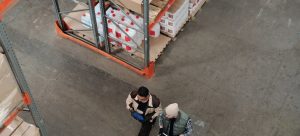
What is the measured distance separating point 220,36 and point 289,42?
1532 mm

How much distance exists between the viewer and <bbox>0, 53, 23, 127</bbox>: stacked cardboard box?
16.5 feet

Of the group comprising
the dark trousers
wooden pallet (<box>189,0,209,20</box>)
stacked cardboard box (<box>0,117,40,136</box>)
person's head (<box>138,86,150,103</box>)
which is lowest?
the dark trousers

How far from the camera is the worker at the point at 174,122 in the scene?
6371 mm

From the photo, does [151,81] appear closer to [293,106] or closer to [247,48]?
[247,48]

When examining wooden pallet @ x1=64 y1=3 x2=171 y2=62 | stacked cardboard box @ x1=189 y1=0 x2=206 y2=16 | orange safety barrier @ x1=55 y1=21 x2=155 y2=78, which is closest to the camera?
orange safety barrier @ x1=55 y1=21 x2=155 y2=78

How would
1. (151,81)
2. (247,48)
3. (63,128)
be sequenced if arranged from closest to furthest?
(63,128), (151,81), (247,48)

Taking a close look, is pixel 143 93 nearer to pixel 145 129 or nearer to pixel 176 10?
pixel 145 129

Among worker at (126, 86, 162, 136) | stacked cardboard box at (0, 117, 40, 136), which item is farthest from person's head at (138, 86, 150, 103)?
stacked cardboard box at (0, 117, 40, 136)

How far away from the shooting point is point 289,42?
9.50 m

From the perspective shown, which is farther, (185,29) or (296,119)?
(185,29)

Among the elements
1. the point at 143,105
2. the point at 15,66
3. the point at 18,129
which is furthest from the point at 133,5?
the point at 18,129

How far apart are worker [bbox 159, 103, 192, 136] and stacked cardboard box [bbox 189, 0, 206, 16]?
341 centimetres

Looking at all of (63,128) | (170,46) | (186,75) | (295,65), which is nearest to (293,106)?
(295,65)

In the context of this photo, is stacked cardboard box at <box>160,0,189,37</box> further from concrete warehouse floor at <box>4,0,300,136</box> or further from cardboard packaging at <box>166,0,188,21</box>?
concrete warehouse floor at <box>4,0,300,136</box>
